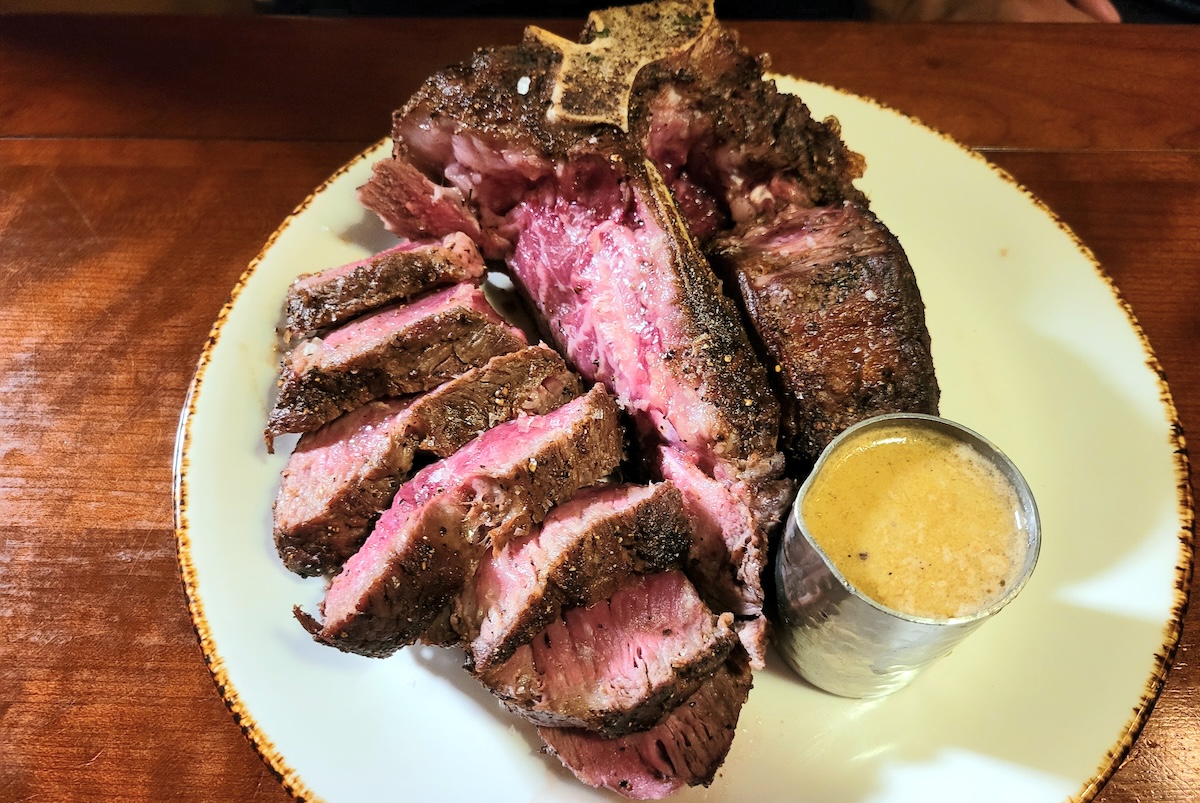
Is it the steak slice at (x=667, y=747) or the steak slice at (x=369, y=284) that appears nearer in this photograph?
the steak slice at (x=667, y=747)

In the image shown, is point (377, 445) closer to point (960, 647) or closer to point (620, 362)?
point (620, 362)

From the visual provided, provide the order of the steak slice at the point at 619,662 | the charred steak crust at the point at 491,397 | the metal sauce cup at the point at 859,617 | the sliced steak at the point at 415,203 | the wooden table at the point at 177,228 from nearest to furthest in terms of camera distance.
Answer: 1. the metal sauce cup at the point at 859,617
2. the steak slice at the point at 619,662
3. the charred steak crust at the point at 491,397
4. the wooden table at the point at 177,228
5. the sliced steak at the point at 415,203

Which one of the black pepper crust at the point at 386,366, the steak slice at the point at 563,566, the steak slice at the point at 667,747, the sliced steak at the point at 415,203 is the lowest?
the steak slice at the point at 667,747

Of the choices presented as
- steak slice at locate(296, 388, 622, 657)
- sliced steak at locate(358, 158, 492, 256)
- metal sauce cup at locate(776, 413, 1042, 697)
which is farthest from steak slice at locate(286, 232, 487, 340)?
metal sauce cup at locate(776, 413, 1042, 697)

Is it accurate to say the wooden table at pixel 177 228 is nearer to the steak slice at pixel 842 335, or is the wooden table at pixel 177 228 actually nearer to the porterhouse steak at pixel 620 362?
the porterhouse steak at pixel 620 362

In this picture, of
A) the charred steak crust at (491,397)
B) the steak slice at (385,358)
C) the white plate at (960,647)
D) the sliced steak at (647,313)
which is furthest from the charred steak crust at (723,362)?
the white plate at (960,647)

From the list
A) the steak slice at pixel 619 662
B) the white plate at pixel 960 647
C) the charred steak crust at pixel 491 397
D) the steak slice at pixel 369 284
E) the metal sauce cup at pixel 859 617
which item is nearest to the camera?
the metal sauce cup at pixel 859 617

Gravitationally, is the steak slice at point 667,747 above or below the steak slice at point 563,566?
below
